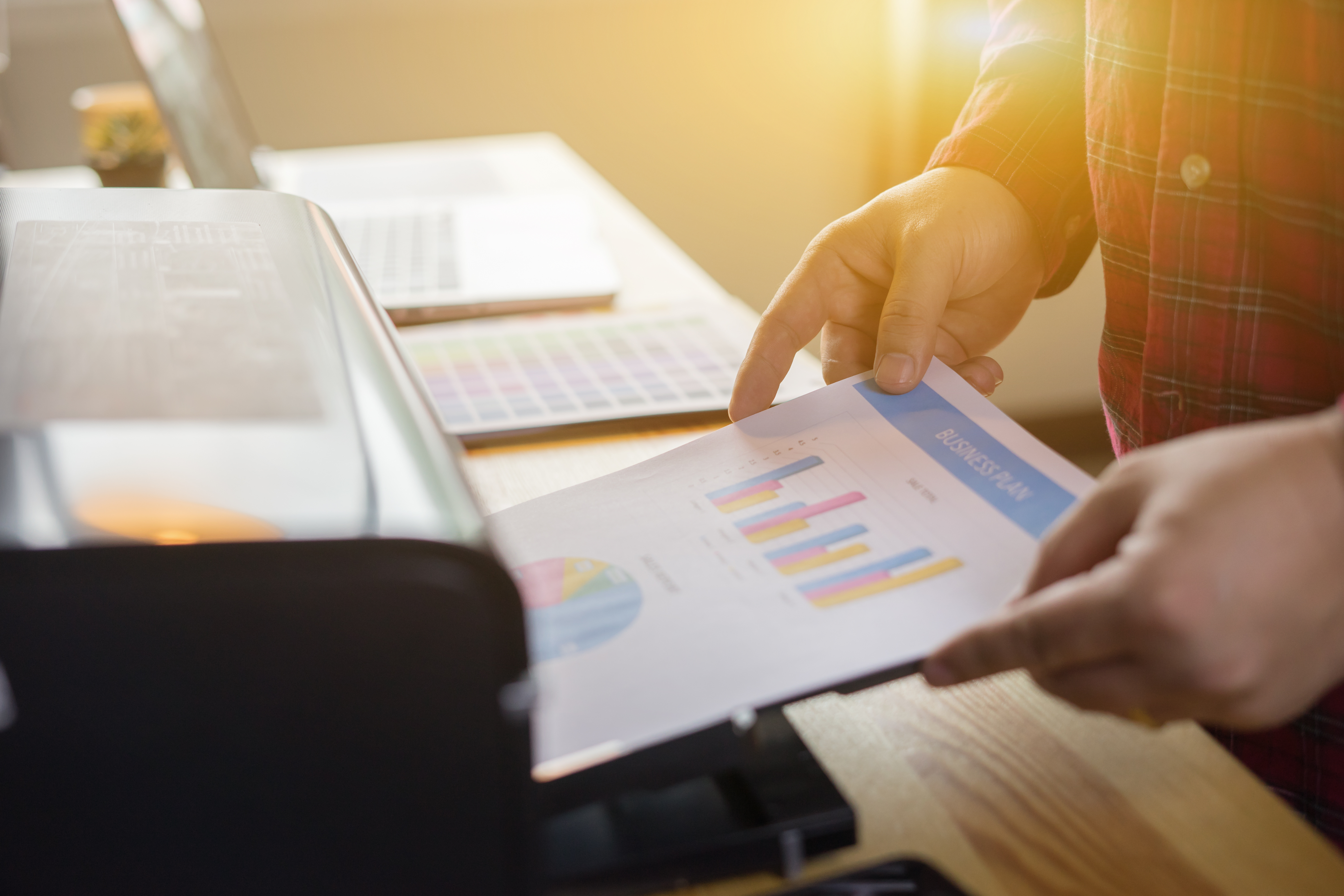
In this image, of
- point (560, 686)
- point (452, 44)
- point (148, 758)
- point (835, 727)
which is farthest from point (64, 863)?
point (452, 44)

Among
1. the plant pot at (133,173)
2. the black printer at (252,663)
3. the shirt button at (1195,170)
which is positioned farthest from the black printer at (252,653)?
the plant pot at (133,173)

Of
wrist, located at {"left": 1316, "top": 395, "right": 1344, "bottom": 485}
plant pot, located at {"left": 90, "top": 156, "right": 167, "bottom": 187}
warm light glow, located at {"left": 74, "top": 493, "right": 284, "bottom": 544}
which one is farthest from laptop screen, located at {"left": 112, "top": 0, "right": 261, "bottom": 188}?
wrist, located at {"left": 1316, "top": 395, "right": 1344, "bottom": 485}

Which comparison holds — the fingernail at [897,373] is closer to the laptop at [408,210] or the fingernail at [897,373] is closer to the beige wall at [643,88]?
the laptop at [408,210]

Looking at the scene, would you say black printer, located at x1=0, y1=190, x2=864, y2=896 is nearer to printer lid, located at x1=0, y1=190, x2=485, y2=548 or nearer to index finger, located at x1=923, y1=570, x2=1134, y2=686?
printer lid, located at x1=0, y1=190, x2=485, y2=548

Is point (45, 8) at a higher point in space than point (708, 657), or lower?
higher

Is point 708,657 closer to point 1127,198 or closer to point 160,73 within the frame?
point 1127,198

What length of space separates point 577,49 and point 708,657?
212 centimetres

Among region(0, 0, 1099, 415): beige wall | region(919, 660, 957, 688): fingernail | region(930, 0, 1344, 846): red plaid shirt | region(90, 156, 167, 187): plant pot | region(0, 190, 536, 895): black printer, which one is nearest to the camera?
region(0, 190, 536, 895): black printer

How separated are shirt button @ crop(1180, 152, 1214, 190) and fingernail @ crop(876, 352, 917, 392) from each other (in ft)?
0.53

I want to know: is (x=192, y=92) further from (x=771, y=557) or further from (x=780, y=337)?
(x=771, y=557)

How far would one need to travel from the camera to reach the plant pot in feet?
4.56

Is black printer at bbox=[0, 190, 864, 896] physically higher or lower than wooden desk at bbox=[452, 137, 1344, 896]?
higher

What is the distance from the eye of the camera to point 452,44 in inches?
87.0

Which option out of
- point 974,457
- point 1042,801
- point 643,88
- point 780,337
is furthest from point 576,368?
point 643,88
